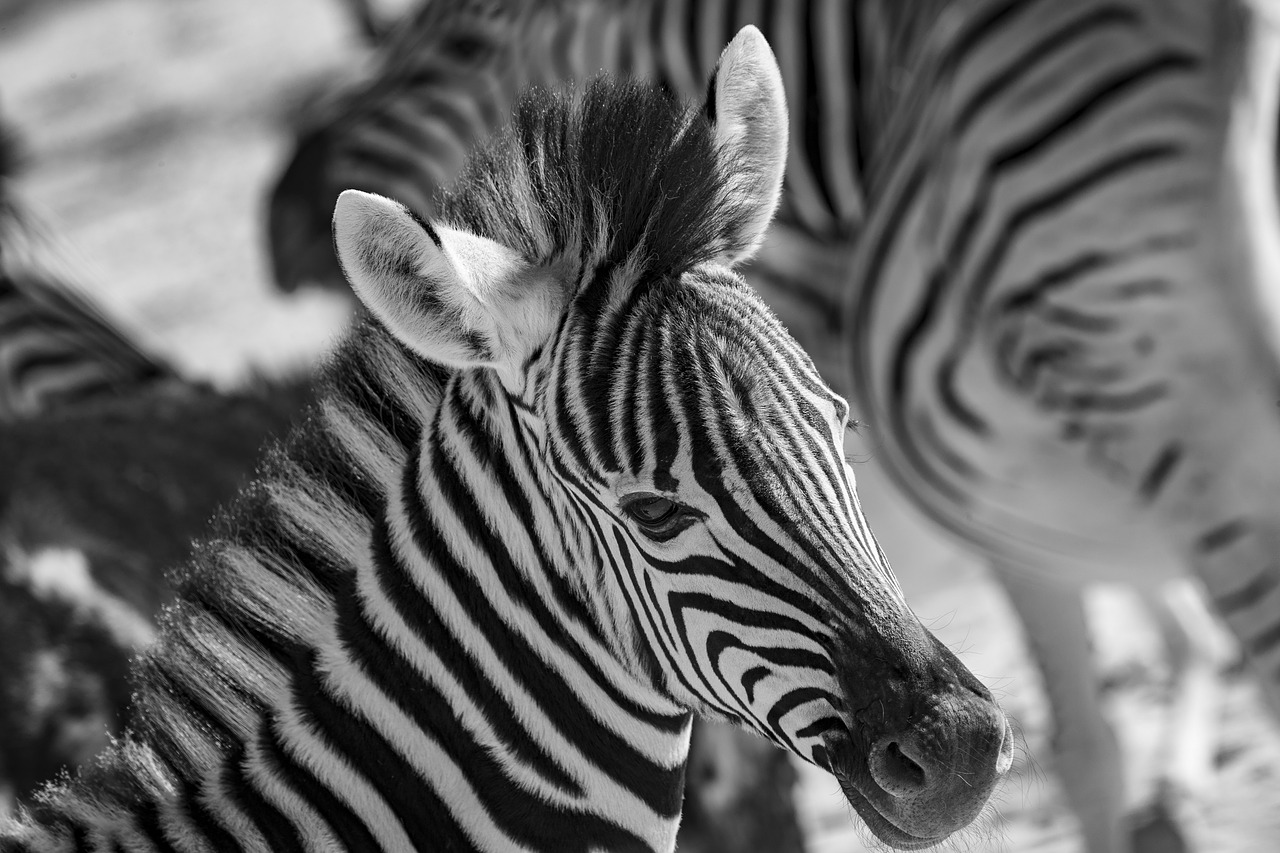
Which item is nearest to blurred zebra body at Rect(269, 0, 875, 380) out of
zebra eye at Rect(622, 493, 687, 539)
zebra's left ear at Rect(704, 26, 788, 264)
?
zebra's left ear at Rect(704, 26, 788, 264)

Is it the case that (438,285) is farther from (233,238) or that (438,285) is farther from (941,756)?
(233,238)

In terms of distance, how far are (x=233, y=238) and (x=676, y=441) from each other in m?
14.0

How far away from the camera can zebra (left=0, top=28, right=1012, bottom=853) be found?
2.33 meters

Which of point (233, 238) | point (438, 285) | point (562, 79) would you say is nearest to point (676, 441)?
point (438, 285)

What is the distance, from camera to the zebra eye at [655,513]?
238 cm

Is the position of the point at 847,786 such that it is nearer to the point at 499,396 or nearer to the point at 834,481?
the point at 834,481

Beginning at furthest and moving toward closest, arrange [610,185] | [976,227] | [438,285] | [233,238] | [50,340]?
[233,238] < [50,340] < [976,227] < [610,185] < [438,285]

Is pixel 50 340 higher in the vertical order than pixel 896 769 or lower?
higher

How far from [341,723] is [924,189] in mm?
3460

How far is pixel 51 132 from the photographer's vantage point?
1862cm

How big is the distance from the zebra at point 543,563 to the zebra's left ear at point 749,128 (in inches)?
0.4

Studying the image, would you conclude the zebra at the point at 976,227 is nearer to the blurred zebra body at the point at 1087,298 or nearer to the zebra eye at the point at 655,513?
the blurred zebra body at the point at 1087,298

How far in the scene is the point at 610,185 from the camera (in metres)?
2.51

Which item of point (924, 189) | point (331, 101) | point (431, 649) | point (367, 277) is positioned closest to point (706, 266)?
point (367, 277)
